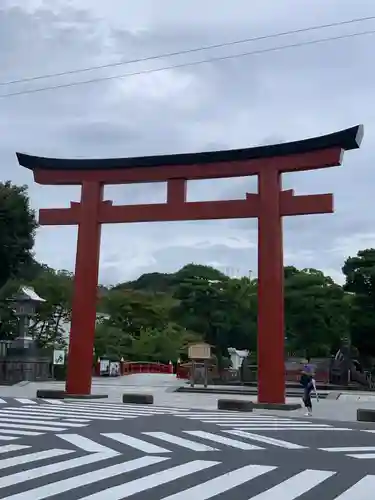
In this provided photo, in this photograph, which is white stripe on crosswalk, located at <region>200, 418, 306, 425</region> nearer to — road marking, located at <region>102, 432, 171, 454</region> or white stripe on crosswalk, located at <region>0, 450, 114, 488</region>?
road marking, located at <region>102, 432, 171, 454</region>

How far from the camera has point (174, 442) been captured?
9.96 meters

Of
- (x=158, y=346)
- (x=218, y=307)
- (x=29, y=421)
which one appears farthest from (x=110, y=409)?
(x=158, y=346)

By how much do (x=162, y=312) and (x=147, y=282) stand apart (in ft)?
83.0

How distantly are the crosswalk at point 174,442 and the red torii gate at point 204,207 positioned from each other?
7308 millimetres

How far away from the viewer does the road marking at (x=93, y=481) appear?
6.15 meters

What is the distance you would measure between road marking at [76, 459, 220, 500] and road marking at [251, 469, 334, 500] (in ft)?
3.68

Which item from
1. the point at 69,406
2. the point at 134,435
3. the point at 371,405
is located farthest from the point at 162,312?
the point at 134,435

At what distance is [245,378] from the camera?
107 ft

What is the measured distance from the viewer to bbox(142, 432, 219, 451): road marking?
30.9 feet

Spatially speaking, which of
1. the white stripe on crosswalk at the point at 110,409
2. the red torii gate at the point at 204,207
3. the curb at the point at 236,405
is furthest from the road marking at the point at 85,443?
A: the red torii gate at the point at 204,207

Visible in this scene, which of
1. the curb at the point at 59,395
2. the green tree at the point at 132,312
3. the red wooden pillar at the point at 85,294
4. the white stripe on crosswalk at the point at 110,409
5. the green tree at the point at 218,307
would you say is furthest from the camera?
the green tree at the point at 132,312

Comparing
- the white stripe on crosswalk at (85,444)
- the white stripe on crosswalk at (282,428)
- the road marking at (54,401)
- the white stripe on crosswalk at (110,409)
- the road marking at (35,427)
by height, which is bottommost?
the white stripe on crosswalk at (85,444)

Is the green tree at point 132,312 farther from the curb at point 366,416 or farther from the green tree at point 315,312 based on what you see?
the curb at point 366,416

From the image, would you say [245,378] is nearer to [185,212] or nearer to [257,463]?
[185,212]
